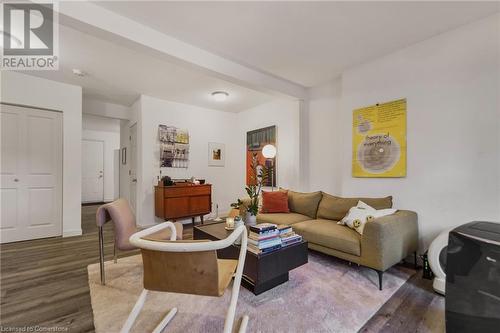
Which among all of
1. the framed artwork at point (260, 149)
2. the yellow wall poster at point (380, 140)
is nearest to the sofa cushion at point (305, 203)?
the yellow wall poster at point (380, 140)

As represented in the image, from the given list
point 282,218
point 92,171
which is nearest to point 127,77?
point 282,218

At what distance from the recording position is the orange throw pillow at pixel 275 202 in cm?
356

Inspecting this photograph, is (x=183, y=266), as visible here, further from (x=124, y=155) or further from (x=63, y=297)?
(x=124, y=155)

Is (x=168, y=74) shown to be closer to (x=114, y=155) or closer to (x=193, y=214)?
(x=193, y=214)

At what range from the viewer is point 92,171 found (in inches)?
300

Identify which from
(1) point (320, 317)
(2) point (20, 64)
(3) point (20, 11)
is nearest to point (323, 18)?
(1) point (320, 317)

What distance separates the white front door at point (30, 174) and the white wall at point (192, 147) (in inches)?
49.3

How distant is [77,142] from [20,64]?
4.10 feet

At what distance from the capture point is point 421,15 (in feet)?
7.14

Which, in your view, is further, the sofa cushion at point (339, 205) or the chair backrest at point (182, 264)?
the sofa cushion at point (339, 205)

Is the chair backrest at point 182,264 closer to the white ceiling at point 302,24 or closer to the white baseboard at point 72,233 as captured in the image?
the white ceiling at point 302,24

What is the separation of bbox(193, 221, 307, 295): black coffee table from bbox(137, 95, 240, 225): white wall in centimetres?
260

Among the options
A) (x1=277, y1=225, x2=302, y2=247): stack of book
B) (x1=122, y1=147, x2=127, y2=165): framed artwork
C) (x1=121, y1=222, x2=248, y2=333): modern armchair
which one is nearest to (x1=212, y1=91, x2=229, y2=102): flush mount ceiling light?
(x1=277, y1=225, x2=302, y2=247): stack of book

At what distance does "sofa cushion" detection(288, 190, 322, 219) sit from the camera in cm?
338
